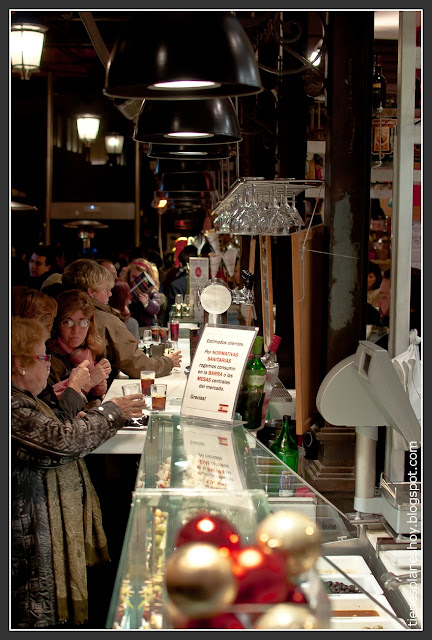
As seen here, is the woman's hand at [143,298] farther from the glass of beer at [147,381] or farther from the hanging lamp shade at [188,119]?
the hanging lamp shade at [188,119]

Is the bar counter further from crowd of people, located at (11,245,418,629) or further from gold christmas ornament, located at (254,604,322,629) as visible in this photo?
gold christmas ornament, located at (254,604,322,629)

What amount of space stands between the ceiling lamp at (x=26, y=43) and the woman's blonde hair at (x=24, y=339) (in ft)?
13.0

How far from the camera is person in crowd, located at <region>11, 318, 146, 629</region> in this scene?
3.14 m

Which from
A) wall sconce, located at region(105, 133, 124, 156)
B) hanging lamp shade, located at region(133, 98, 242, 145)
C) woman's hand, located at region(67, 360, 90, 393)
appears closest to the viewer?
hanging lamp shade, located at region(133, 98, 242, 145)

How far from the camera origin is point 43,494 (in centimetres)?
326

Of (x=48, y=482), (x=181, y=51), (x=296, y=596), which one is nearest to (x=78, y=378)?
(x=48, y=482)

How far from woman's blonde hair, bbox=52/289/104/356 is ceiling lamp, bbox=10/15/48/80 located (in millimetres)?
2765

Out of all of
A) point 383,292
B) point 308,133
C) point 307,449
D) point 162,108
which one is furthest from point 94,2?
point 308,133

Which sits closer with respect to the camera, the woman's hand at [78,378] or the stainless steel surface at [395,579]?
the stainless steel surface at [395,579]

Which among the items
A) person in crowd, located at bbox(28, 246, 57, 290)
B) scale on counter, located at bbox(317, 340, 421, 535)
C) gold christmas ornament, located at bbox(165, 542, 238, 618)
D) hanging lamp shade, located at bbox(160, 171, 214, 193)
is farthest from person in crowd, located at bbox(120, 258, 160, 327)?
gold christmas ornament, located at bbox(165, 542, 238, 618)

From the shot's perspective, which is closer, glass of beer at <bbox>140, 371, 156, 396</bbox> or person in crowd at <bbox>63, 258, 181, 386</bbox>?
glass of beer at <bbox>140, 371, 156, 396</bbox>

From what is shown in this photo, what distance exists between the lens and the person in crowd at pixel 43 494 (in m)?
3.14

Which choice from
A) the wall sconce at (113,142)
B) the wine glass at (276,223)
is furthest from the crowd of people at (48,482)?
the wall sconce at (113,142)

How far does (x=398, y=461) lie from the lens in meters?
3.10
